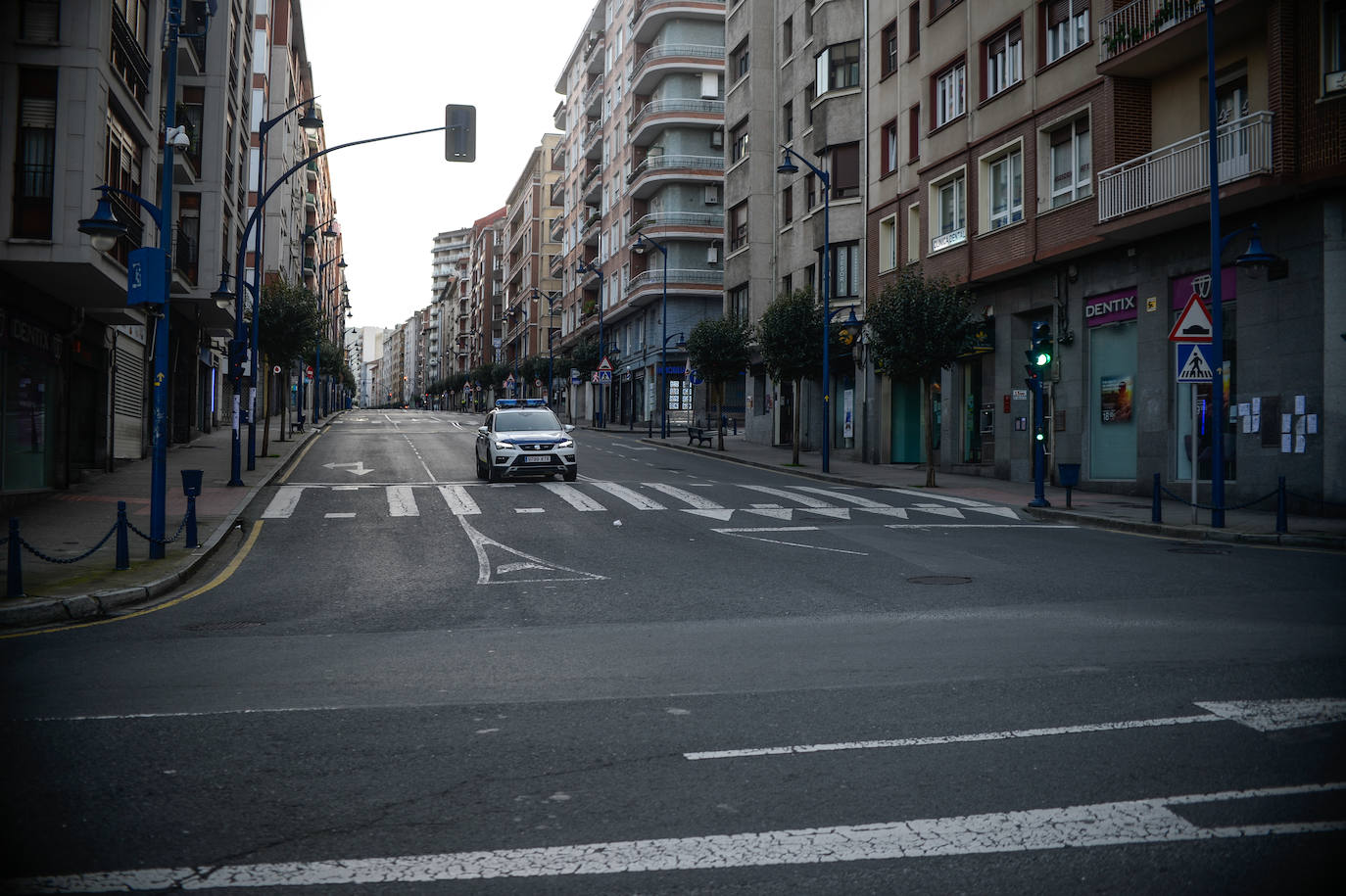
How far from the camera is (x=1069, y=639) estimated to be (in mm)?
7934

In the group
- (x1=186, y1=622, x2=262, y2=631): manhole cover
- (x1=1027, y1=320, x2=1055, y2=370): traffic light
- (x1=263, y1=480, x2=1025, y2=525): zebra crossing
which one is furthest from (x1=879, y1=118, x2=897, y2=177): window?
(x1=186, y1=622, x2=262, y2=631): manhole cover

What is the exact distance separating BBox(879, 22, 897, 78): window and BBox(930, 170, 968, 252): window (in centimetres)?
563

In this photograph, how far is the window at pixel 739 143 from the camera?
46156mm

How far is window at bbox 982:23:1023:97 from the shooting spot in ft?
87.0

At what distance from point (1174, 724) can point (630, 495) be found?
16.1 m

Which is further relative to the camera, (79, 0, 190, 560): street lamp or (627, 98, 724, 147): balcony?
(627, 98, 724, 147): balcony

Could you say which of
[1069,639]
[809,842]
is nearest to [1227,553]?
[1069,639]

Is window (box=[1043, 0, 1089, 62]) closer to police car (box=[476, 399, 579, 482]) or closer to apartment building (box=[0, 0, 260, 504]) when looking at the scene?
police car (box=[476, 399, 579, 482])

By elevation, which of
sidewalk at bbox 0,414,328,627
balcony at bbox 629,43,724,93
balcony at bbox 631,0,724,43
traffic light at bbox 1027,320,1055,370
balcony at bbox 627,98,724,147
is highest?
balcony at bbox 631,0,724,43

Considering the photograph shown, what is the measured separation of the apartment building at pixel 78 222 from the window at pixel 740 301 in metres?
22.3

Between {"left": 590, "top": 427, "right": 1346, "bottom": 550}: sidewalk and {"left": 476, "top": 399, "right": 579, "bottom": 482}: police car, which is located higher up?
{"left": 476, "top": 399, "right": 579, "bottom": 482}: police car

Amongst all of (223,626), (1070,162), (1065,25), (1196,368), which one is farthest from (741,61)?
(223,626)

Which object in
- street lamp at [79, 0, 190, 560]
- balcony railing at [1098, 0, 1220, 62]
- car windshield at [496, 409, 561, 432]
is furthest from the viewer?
car windshield at [496, 409, 561, 432]

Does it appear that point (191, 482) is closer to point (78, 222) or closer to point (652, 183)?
point (78, 222)
